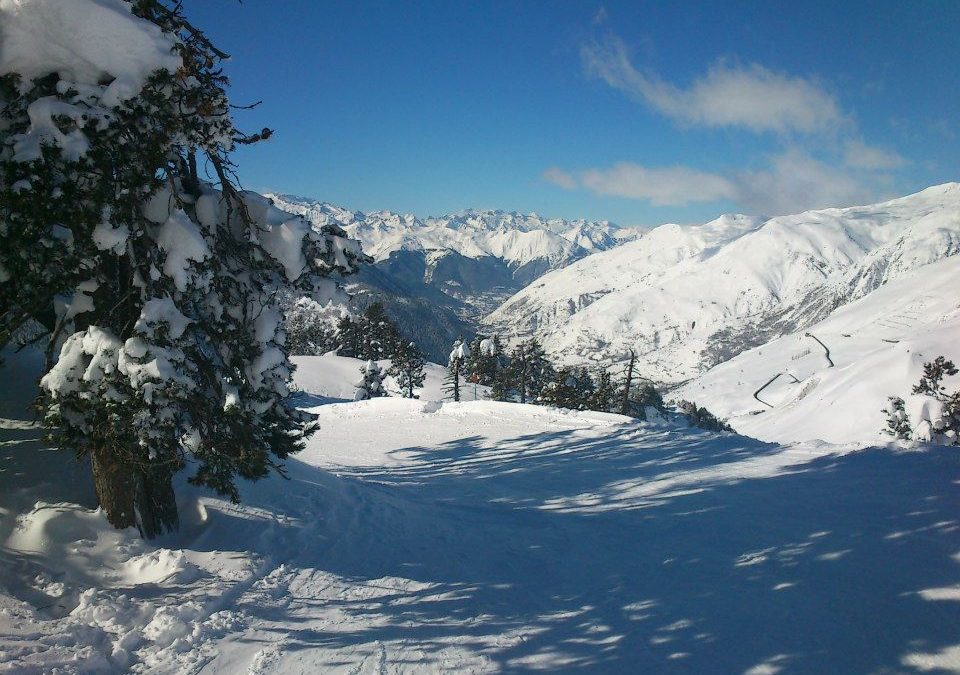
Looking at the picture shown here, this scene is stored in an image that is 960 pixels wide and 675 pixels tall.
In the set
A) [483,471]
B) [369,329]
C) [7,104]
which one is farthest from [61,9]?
[369,329]

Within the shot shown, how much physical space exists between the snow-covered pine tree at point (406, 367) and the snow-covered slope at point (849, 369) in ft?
129

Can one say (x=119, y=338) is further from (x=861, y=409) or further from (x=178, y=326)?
(x=861, y=409)

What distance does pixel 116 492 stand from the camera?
7.07 m

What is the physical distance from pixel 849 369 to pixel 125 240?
8669cm

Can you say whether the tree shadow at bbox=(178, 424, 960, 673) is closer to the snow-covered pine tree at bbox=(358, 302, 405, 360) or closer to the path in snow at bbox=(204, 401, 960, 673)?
the path in snow at bbox=(204, 401, 960, 673)

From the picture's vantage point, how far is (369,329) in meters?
74.2

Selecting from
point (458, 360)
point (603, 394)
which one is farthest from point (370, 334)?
point (603, 394)

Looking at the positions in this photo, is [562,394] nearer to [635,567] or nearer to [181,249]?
[635,567]

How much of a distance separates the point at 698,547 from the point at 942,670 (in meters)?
3.72

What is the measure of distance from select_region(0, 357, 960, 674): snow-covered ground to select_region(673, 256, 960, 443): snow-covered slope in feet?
26.6

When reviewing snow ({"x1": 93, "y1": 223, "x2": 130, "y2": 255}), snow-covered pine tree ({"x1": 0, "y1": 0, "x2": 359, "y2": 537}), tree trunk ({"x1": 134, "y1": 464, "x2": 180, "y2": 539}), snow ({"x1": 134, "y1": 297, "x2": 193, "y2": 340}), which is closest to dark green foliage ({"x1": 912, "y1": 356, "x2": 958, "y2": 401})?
snow-covered pine tree ({"x1": 0, "y1": 0, "x2": 359, "y2": 537})

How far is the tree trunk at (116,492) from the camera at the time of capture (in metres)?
7.01

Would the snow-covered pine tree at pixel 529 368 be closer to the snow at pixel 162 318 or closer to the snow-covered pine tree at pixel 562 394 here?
the snow-covered pine tree at pixel 562 394

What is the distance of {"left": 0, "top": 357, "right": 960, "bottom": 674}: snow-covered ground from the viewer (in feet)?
18.4
